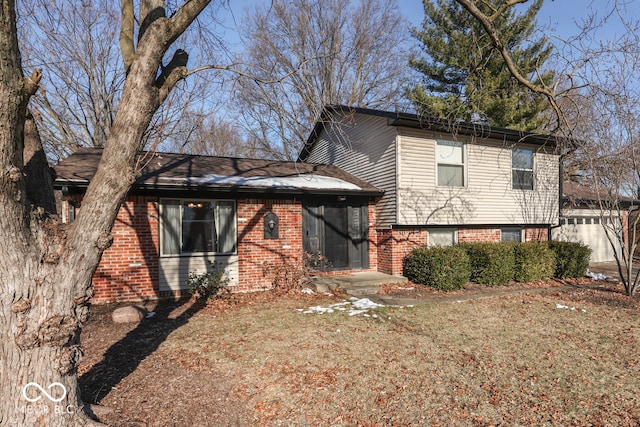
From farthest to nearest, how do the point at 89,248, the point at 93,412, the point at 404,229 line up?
the point at 404,229 < the point at 93,412 < the point at 89,248

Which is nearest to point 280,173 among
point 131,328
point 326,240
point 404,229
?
point 326,240

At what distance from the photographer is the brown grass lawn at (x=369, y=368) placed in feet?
11.3

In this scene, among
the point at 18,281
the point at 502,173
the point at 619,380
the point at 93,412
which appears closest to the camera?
the point at 18,281

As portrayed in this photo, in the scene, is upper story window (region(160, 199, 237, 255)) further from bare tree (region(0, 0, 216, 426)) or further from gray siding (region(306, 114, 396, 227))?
bare tree (region(0, 0, 216, 426))

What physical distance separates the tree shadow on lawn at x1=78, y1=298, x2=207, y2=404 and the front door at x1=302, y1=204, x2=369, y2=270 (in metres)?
3.65

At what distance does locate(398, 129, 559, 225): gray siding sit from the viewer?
10.1m

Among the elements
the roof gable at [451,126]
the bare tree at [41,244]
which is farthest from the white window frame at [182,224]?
the bare tree at [41,244]

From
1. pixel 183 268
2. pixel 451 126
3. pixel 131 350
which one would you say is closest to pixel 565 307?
pixel 451 126

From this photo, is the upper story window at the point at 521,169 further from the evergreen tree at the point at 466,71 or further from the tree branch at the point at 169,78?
the tree branch at the point at 169,78

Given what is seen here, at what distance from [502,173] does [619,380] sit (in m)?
8.29

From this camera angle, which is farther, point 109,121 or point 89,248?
point 109,121

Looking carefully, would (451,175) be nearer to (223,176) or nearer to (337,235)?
(337,235)

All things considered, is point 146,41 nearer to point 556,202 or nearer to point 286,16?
point 556,202

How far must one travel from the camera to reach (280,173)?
1099cm
